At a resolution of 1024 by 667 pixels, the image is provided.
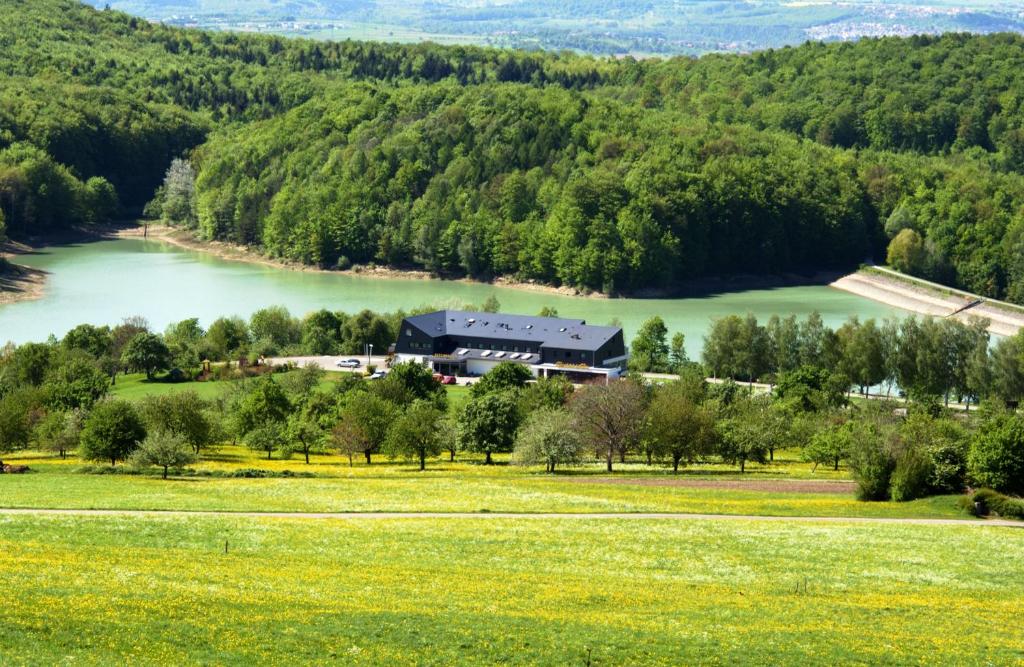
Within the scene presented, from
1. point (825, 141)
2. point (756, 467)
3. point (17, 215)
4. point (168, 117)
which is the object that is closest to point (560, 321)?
point (756, 467)

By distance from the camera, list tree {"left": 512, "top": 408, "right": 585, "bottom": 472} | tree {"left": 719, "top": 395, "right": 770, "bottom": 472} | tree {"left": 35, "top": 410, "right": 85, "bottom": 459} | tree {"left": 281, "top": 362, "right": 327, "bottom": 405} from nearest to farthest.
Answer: tree {"left": 512, "top": 408, "right": 585, "bottom": 472}
tree {"left": 719, "top": 395, "right": 770, "bottom": 472}
tree {"left": 35, "top": 410, "right": 85, "bottom": 459}
tree {"left": 281, "top": 362, "right": 327, "bottom": 405}

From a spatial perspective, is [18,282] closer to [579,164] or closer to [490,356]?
[490,356]

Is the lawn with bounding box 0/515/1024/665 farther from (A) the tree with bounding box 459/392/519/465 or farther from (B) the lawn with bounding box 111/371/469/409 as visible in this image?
(B) the lawn with bounding box 111/371/469/409

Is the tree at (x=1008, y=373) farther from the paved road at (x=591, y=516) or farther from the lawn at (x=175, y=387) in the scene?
the paved road at (x=591, y=516)

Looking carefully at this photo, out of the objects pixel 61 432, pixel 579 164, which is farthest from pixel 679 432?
pixel 579 164

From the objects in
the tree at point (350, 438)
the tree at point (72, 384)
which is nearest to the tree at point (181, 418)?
the tree at point (72, 384)

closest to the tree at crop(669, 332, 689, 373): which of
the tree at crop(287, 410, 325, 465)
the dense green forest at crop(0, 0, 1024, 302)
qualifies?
the tree at crop(287, 410, 325, 465)

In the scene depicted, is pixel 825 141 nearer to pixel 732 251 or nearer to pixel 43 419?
pixel 732 251
